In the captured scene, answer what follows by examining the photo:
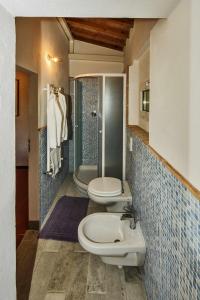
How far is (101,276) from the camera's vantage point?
88.3 inches

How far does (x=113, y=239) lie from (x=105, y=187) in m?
0.69

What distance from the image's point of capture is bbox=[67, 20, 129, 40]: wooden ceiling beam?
3963 millimetres

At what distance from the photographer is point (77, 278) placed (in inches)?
87.1

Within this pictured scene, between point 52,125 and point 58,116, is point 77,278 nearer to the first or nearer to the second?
point 52,125

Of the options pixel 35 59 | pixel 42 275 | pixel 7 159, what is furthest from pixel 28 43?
pixel 42 275

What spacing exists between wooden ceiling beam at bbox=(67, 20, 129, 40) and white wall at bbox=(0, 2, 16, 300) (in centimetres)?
309

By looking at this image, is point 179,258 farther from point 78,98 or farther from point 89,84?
point 89,84

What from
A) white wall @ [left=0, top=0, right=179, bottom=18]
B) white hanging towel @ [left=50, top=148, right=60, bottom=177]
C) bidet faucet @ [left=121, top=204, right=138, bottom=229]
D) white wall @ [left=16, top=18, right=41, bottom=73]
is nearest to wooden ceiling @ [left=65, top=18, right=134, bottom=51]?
white wall @ [left=16, top=18, right=41, bottom=73]

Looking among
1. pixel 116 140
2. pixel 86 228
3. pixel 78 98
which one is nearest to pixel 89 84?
pixel 78 98

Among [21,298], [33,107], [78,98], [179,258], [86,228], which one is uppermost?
[78,98]

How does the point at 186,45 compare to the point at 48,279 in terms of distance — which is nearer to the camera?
the point at 186,45

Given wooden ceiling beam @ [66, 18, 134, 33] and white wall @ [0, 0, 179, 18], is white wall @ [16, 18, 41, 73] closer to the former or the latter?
wooden ceiling beam @ [66, 18, 134, 33]

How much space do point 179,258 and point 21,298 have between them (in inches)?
55.8

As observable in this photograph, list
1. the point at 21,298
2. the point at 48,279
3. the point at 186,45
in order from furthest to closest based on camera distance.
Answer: the point at 48,279, the point at 21,298, the point at 186,45
